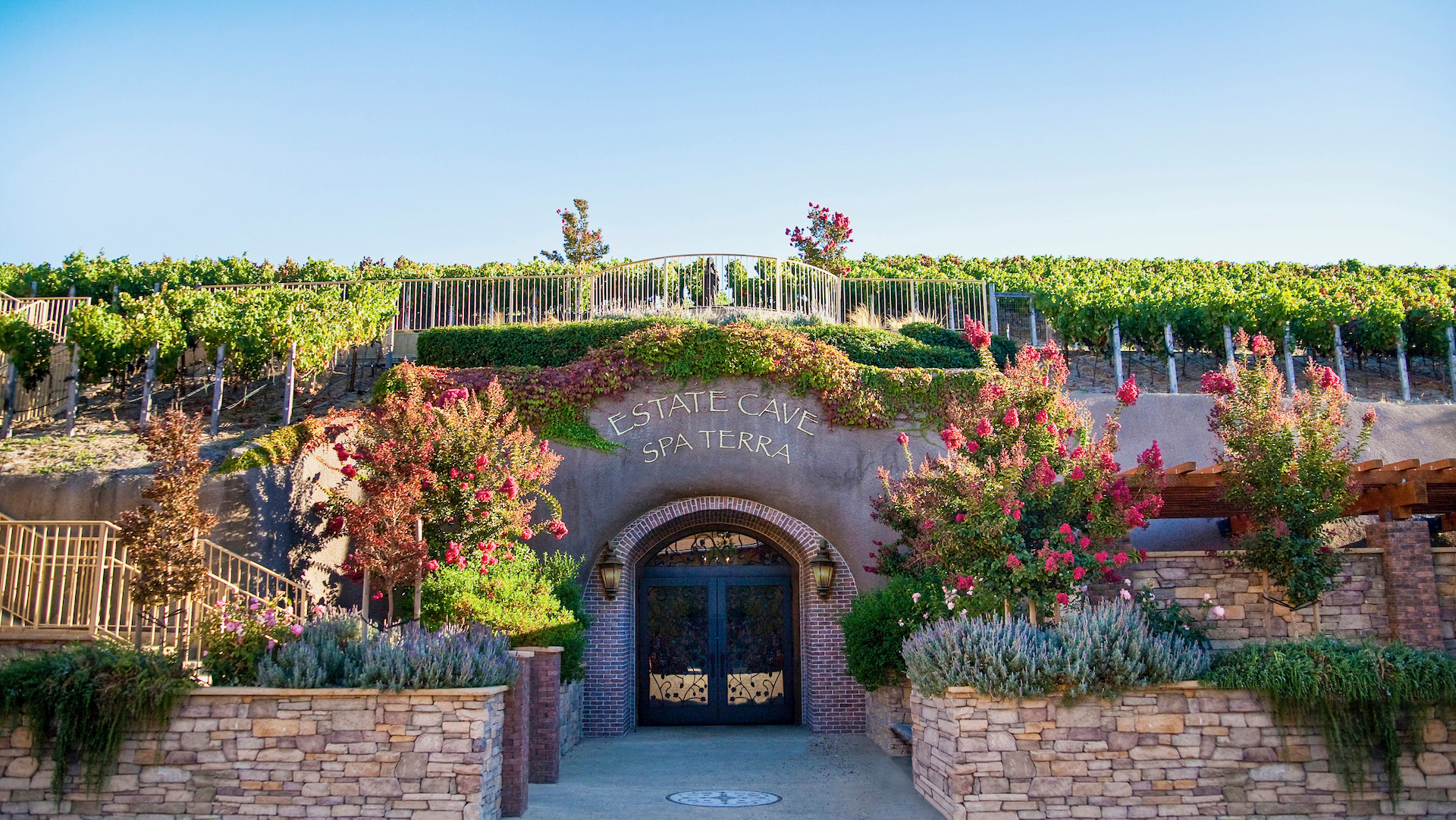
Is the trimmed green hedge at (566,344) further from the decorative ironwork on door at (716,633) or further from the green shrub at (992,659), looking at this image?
the green shrub at (992,659)

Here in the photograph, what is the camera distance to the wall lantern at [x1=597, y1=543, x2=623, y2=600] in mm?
13469

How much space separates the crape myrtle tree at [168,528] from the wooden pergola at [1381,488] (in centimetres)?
856

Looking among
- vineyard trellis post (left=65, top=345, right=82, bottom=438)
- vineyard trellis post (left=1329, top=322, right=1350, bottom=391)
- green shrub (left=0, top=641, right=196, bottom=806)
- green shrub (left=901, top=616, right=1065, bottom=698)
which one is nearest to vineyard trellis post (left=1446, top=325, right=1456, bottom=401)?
vineyard trellis post (left=1329, top=322, right=1350, bottom=391)

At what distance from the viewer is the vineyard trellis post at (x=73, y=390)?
620 inches

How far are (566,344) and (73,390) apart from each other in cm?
743

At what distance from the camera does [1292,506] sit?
10.1 m

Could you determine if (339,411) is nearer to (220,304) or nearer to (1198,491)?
(220,304)

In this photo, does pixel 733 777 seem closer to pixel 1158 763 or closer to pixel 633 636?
pixel 1158 763

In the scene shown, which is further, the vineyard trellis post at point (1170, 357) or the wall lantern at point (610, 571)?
the vineyard trellis post at point (1170, 357)

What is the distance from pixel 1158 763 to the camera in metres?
8.03

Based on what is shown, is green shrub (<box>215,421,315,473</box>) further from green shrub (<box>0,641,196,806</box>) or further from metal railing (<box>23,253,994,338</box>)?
metal railing (<box>23,253,994,338</box>)

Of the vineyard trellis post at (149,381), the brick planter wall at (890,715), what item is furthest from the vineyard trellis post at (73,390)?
the brick planter wall at (890,715)

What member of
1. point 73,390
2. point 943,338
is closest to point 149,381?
point 73,390

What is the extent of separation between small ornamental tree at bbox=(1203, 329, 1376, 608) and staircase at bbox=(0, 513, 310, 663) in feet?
31.8
